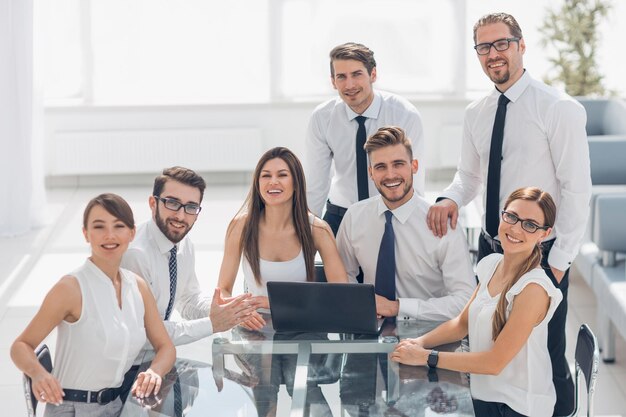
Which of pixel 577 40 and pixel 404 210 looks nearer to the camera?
pixel 404 210

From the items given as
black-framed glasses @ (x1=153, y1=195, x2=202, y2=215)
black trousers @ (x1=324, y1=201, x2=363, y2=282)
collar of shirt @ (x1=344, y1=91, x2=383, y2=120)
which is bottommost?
black trousers @ (x1=324, y1=201, x2=363, y2=282)

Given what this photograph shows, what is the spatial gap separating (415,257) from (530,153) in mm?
588

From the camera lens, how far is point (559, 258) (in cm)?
382

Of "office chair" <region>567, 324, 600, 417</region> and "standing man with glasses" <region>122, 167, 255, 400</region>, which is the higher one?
"standing man with glasses" <region>122, 167, 255, 400</region>

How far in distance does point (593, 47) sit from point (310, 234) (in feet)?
16.8

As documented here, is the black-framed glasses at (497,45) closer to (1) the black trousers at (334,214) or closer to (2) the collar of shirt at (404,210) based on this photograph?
(2) the collar of shirt at (404,210)

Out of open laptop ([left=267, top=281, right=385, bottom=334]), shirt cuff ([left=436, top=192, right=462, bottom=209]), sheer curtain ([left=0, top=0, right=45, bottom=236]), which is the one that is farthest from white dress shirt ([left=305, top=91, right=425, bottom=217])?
sheer curtain ([left=0, top=0, right=45, bottom=236])

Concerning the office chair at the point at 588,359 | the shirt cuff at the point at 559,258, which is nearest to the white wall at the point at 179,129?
the shirt cuff at the point at 559,258

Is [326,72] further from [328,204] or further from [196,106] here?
[328,204]

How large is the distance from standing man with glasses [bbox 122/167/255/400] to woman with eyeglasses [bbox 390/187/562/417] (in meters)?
0.61

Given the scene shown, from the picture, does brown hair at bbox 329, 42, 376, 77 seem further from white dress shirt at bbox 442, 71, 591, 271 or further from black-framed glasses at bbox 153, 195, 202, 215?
black-framed glasses at bbox 153, 195, 202, 215

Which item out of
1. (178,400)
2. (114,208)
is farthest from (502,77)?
(178,400)

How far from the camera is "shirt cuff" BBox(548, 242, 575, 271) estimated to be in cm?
381

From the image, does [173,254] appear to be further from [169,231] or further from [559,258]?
[559,258]
